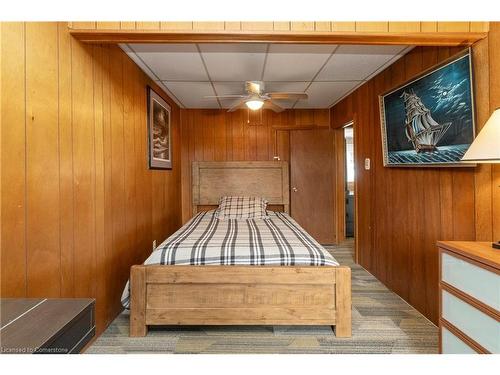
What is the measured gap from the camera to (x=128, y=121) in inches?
102

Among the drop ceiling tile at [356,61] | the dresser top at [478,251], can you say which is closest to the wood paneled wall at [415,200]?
the drop ceiling tile at [356,61]

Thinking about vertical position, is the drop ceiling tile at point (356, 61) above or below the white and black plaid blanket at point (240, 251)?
above

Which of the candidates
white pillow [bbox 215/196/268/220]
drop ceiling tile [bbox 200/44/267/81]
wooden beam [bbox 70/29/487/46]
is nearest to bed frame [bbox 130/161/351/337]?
wooden beam [bbox 70/29/487/46]

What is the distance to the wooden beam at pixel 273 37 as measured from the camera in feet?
5.67

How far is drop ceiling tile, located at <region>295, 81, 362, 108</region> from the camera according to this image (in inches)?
134

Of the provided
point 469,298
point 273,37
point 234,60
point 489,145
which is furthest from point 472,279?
point 234,60

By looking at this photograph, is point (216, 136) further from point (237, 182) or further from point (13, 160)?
point (13, 160)

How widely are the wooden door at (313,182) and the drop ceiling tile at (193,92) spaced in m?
1.48

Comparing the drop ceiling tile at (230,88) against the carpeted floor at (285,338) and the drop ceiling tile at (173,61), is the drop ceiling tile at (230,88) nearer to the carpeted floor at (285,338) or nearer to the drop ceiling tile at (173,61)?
the drop ceiling tile at (173,61)

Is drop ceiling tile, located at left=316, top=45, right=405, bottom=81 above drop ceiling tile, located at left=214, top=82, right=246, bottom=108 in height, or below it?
below

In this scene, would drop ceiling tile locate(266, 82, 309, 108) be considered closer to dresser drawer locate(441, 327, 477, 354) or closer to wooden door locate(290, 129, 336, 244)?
wooden door locate(290, 129, 336, 244)

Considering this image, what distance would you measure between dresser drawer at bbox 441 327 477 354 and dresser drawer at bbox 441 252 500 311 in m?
0.28

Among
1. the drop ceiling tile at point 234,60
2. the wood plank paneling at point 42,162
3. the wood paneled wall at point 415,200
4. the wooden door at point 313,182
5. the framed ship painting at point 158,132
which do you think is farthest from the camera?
the wooden door at point 313,182
